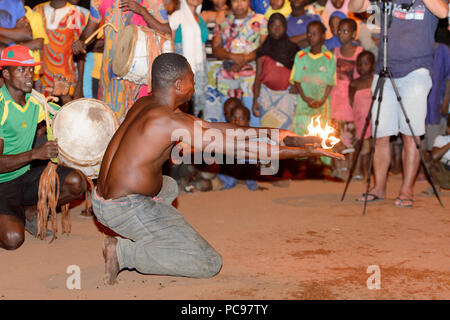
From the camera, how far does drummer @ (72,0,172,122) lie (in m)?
5.36

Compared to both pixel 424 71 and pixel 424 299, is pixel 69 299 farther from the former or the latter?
pixel 424 71

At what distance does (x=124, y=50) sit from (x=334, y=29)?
3.47 metres

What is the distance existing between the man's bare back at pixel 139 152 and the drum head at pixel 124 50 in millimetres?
1276

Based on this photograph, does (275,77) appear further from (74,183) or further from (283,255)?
(283,255)

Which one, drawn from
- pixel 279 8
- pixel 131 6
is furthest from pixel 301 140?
pixel 279 8

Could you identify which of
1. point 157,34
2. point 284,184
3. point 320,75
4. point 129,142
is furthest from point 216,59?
point 129,142

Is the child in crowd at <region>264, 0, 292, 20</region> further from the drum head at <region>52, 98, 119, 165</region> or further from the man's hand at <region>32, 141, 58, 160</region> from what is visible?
the man's hand at <region>32, 141, 58, 160</region>

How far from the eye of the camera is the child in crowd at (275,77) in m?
7.48

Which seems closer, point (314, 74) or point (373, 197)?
point (373, 197)

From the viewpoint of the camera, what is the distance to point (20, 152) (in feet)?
16.2

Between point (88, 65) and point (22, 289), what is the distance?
12.5ft

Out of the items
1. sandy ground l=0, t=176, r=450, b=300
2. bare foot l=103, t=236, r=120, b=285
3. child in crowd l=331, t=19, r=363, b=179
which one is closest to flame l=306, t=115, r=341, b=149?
sandy ground l=0, t=176, r=450, b=300

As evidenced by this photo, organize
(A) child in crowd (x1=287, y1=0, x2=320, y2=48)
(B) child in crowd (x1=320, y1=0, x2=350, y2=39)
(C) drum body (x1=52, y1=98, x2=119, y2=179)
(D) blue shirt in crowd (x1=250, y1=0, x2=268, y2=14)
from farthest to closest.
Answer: (D) blue shirt in crowd (x1=250, y1=0, x2=268, y2=14)
(B) child in crowd (x1=320, y1=0, x2=350, y2=39)
(A) child in crowd (x1=287, y1=0, x2=320, y2=48)
(C) drum body (x1=52, y1=98, x2=119, y2=179)

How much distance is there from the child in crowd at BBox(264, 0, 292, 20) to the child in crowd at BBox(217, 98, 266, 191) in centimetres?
141
